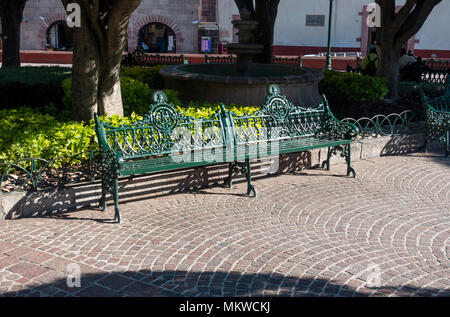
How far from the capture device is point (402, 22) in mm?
11875

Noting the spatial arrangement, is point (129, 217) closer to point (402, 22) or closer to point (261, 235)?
point (261, 235)

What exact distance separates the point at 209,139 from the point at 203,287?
302 centimetres

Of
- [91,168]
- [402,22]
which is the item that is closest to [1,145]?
[91,168]

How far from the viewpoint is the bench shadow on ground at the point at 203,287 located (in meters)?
4.43

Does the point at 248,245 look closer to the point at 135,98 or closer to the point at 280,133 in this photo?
the point at 280,133

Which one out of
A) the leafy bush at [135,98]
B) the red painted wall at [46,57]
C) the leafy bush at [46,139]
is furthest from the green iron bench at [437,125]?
the red painted wall at [46,57]

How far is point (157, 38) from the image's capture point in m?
34.8

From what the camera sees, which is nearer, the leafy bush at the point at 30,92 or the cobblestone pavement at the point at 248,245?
the cobblestone pavement at the point at 248,245

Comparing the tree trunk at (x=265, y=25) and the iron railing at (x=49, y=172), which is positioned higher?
the tree trunk at (x=265, y=25)

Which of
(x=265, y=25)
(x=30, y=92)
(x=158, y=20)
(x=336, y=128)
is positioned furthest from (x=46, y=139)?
(x=158, y=20)

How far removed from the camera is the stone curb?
6.04 m

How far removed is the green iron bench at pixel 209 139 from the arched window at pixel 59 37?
1053 inches

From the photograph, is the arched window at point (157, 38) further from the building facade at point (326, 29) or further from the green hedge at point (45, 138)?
the green hedge at point (45, 138)
